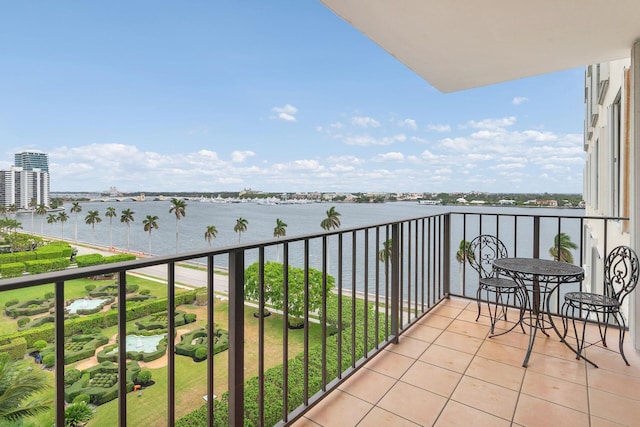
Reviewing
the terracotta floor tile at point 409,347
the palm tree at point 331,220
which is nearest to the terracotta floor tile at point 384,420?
the terracotta floor tile at point 409,347

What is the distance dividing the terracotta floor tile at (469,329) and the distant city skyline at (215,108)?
34105 mm

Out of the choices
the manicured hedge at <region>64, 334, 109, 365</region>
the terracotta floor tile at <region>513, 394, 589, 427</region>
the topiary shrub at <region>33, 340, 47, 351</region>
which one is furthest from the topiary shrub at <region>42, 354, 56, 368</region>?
the topiary shrub at <region>33, 340, 47, 351</region>

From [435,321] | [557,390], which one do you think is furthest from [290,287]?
[557,390]

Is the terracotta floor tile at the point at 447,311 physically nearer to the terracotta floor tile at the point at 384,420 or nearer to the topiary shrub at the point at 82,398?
the terracotta floor tile at the point at 384,420

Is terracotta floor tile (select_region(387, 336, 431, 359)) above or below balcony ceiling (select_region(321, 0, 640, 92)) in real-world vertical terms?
below

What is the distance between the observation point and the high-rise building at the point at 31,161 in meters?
42.2

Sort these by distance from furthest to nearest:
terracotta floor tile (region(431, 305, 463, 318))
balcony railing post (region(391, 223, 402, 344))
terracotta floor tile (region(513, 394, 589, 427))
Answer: terracotta floor tile (region(431, 305, 463, 318)) < balcony railing post (region(391, 223, 402, 344)) < terracotta floor tile (region(513, 394, 589, 427))

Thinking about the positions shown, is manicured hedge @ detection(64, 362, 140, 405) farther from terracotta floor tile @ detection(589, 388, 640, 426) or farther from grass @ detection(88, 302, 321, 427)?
terracotta floor tile @ detection(589, 388, 640, 426)

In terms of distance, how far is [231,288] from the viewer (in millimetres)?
1393

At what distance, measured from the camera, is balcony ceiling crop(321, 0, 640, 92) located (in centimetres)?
211

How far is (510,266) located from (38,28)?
69339 mm

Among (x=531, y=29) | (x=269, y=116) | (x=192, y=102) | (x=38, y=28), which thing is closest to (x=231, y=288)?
(x=531, y=29)

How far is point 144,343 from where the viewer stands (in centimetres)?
1873

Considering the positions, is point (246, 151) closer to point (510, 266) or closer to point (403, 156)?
point (403, 156)
